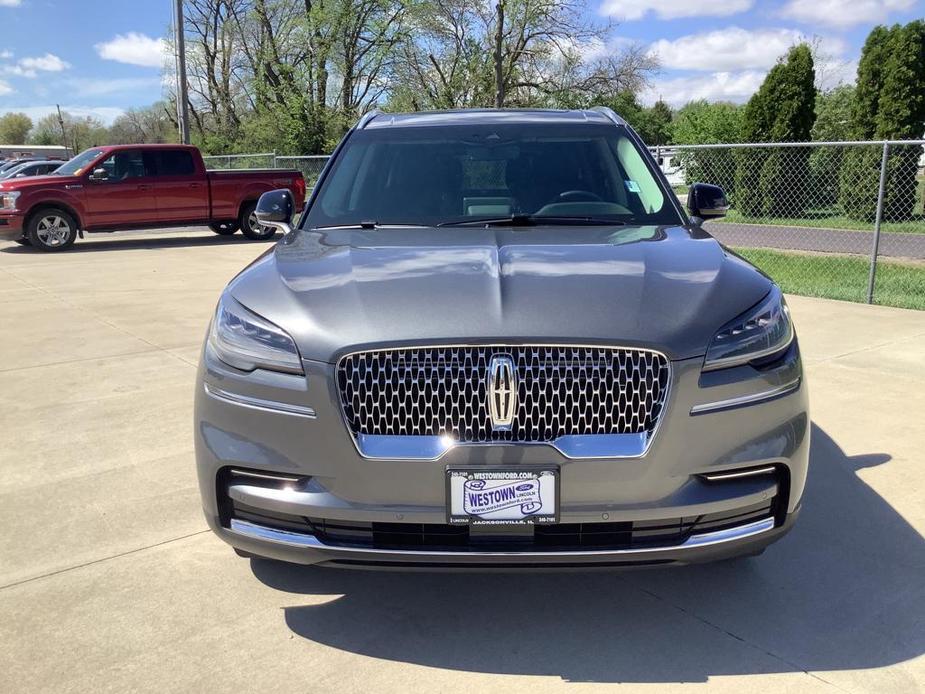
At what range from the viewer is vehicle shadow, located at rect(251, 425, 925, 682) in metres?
2.62

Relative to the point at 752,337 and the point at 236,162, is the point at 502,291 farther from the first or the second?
the point at 236,162

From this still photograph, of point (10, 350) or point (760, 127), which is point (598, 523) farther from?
point (760, 127)

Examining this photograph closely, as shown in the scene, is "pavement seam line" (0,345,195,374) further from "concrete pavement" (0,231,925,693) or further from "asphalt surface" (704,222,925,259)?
"asphalt surface" (704,222,925,259)

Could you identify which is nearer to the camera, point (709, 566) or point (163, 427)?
point (709, 566)

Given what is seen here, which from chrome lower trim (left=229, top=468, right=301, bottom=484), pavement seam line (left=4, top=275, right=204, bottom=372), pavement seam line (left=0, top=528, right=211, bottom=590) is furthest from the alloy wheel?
chrome lower trim (left=229, top=468, right=301, bottom=484)

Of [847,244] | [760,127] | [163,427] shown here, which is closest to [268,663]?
[163,427]

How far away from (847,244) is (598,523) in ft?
55.3

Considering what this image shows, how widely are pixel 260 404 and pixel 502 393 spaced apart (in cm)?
73

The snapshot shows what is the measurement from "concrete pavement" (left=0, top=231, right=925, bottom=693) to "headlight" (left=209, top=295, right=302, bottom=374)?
96 centimetres

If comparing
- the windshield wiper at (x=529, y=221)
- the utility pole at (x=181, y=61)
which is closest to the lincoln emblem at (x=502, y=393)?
the windshield wiper at (x=529, y=221)

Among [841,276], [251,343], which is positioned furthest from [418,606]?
[841,276]

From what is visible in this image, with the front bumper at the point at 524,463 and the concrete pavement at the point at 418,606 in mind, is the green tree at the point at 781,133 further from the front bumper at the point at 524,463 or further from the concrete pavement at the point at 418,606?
the front bumper at the point at 524,463

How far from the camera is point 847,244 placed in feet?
56.3

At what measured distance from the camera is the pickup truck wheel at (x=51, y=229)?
15.4m
